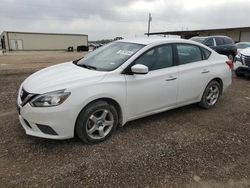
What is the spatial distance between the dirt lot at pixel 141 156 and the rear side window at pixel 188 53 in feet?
3.77

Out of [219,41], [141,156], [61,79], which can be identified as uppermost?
[219,41]

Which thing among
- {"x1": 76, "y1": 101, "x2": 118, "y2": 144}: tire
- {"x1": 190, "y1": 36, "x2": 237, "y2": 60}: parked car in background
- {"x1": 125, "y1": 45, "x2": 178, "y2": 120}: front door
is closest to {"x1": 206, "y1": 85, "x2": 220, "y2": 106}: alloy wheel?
{"x1": 125, "y1": 45, "x2": 178, "y2": 120}: front door

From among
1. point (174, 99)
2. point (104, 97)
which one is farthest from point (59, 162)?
point (174, 99)

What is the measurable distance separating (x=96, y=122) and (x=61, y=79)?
0.80m

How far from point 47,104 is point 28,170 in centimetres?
84

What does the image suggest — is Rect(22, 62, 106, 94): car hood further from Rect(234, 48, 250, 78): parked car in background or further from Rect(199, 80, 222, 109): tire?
Rect(234, 48, 250, 78): parked car in background

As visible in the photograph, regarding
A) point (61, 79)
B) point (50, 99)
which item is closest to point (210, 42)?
point (61, 79)

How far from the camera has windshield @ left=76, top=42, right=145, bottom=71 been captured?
3889 millimetres

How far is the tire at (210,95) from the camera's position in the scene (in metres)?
5.10

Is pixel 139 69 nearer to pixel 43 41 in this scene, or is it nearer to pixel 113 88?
pixel 113 88

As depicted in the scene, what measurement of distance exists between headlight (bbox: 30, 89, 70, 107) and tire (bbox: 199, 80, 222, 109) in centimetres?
312

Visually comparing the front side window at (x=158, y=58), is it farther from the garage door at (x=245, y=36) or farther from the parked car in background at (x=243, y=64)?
the garage door at (x=245, y=36)

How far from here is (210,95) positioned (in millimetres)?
5262

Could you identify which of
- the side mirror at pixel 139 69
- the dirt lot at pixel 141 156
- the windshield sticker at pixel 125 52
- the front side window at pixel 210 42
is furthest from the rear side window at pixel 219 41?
the side mirror at pixel 139 69
